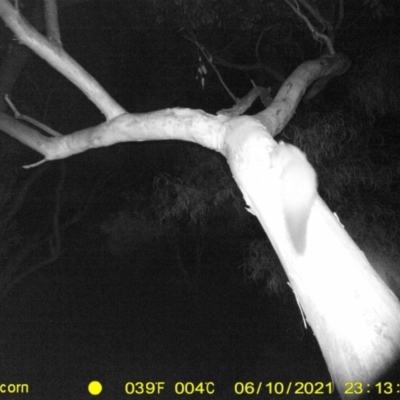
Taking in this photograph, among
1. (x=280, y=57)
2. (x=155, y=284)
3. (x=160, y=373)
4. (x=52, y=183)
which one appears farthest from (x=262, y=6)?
(x=155, y=284)

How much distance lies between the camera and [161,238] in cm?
980

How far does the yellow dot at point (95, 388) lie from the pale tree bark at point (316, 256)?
19.3 feet

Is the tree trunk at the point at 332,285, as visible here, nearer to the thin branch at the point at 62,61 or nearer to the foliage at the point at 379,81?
the thin branch at the point at 62,61

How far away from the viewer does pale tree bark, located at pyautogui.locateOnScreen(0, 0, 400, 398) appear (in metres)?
2.41

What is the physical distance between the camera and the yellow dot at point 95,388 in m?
8.50

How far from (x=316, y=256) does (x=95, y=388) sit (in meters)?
6.95

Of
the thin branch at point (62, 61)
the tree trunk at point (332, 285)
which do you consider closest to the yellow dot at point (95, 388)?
the thin branch at point (62, 61)

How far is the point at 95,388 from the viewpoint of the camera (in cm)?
879

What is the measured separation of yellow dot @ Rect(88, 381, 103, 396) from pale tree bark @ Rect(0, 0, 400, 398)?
589 centimetres

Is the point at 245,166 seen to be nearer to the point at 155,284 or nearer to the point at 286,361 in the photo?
the point at 286,361

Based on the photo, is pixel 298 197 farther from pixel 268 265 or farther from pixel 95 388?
pixel 95 388

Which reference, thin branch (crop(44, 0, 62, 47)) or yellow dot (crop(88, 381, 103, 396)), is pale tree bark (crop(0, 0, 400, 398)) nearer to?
thin branch (crop(44, 0, 62, 47))

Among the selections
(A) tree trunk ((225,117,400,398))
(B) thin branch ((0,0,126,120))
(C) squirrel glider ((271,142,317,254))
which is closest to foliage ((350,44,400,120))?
(B) thin branch ((0,0,126,120))

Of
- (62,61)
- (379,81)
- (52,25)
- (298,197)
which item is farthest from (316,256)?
(379,81)
